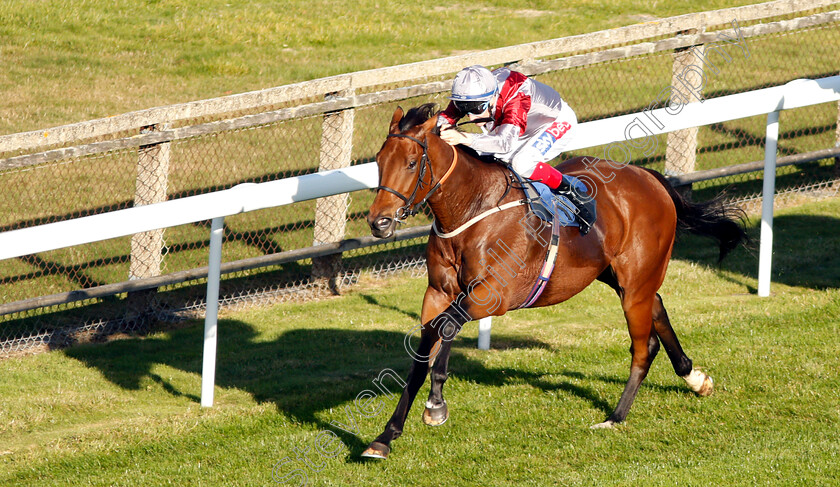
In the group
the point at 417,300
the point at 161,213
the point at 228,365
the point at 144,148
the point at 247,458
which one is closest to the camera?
the point at 247,458

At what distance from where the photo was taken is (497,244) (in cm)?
487

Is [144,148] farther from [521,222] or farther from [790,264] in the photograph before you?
[790,264]

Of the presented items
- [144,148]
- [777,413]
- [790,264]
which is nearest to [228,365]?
[144,148]

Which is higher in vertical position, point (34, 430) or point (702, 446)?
point (702, 446)

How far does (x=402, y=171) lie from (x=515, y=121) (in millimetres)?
837

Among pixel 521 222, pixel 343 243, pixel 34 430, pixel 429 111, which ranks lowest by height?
pixel 34 430

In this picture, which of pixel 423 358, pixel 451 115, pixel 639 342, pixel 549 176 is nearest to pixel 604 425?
pixel 639 342

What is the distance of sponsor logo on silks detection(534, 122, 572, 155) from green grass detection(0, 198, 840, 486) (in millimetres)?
1450

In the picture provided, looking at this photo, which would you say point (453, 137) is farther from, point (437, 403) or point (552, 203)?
point (437, 403)

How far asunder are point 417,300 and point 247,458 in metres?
3.37

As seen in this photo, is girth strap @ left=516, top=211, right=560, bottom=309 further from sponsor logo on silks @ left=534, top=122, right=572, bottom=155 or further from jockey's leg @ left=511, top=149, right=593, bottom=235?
sponsor logo on silks @ left=534, top=122, right=572, bottom=155

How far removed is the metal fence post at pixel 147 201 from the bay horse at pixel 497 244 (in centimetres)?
332

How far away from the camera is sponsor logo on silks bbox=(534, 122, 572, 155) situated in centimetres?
533

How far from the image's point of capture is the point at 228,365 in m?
6.66
